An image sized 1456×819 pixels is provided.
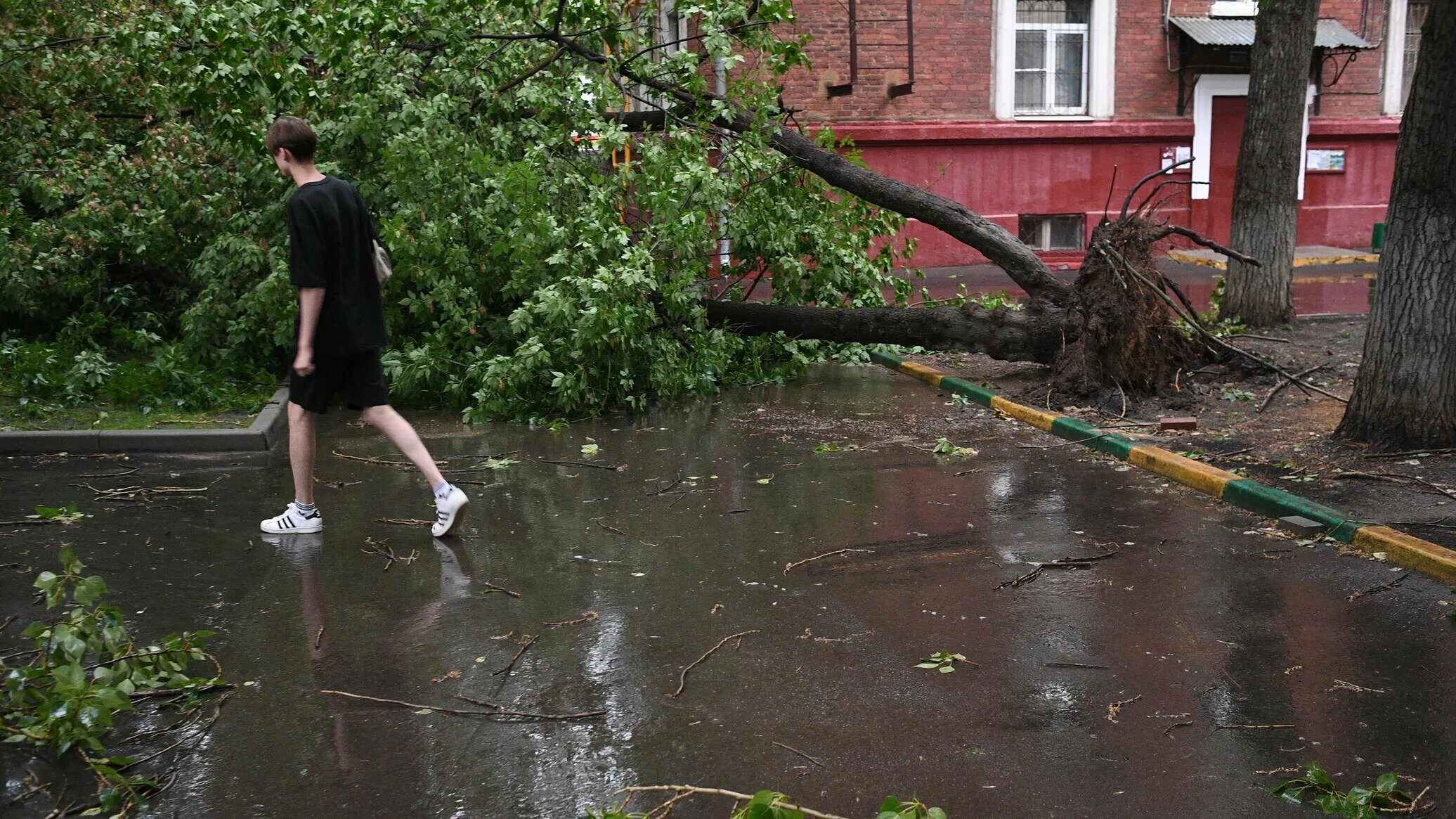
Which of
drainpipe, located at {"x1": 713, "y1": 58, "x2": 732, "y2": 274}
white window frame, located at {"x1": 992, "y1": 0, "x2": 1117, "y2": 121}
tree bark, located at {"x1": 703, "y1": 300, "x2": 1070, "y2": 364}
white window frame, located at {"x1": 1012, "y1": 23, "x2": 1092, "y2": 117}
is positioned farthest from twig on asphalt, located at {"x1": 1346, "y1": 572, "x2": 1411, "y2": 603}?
white window frame, located at {"x1": 1012, "y1": 23, "x2": 1092, "y2": 117}

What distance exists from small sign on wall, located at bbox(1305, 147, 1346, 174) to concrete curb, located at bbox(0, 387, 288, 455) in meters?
17.8

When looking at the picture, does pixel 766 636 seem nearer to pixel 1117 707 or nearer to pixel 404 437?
pixel 1117 707

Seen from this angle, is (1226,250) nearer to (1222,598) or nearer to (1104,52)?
(1222,598)

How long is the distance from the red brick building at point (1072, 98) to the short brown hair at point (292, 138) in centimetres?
1256

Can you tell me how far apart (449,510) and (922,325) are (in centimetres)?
510

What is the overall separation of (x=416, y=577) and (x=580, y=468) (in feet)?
7.23

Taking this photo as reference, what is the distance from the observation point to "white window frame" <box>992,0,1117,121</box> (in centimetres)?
1859

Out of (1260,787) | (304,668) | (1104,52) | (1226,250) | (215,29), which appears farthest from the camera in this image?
(1104,52)

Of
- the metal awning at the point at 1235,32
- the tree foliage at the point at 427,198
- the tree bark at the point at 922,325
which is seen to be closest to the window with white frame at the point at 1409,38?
the metal awning at the point at 1235,32

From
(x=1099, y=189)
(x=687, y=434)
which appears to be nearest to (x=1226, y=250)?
(x=687, y=434)

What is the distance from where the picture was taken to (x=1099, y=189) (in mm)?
19406

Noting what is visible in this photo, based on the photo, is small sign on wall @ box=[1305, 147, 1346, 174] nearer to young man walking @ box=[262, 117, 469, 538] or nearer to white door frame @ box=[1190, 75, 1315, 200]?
white door frame @ box=[1190, 75, 1315, 200]

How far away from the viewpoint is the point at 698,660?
443 centimetres

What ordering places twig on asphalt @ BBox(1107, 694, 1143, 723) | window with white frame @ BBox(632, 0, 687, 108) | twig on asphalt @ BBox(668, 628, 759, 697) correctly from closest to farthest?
1. twig on asphalt @ BBox(1107, 694, 1143, 723)
2. twig on asphalt @ BBox(668, 628, 759, 697)
3. window with white frame @ BBox(632, 0, 687, 108)
